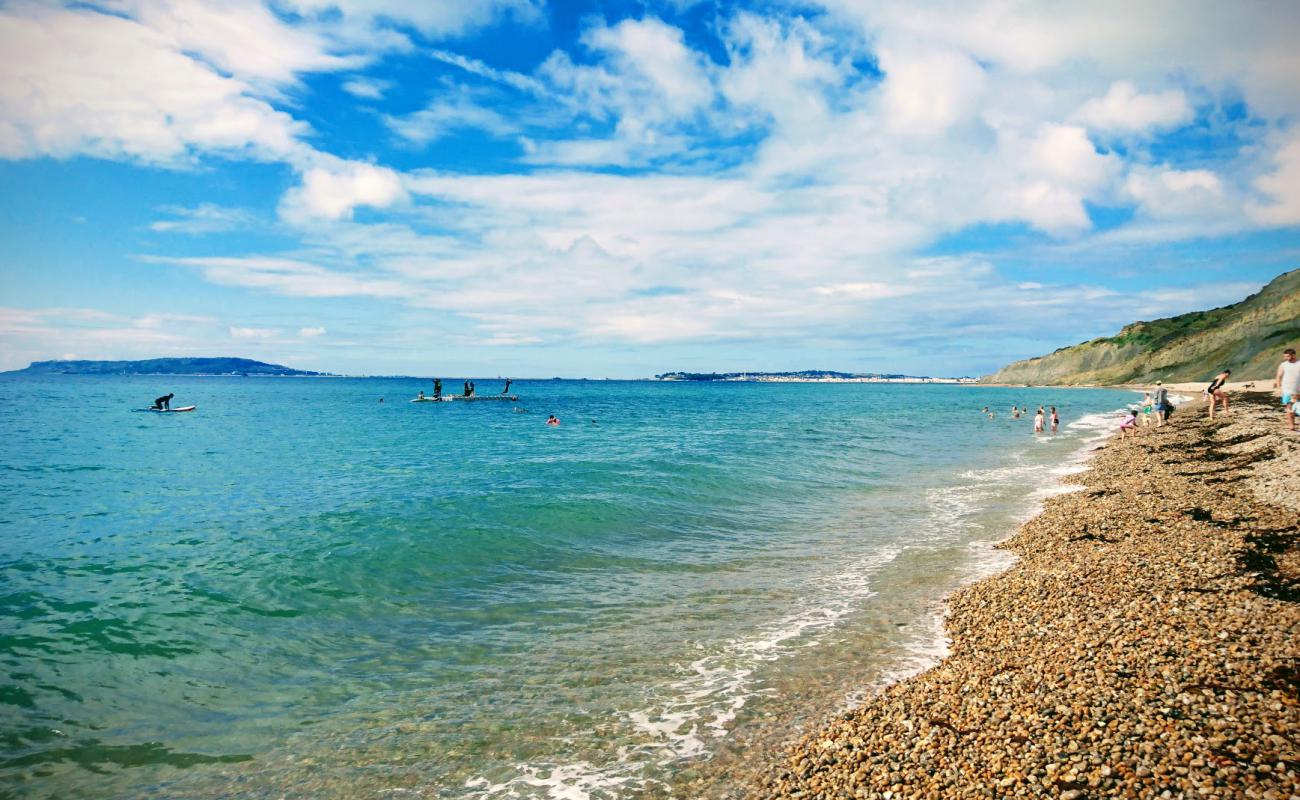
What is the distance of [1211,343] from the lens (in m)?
140

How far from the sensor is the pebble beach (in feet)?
18.5

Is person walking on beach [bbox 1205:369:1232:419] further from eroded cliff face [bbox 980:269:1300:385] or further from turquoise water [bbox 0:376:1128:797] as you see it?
eroded cliff face [bbox 980:269:1300:385]

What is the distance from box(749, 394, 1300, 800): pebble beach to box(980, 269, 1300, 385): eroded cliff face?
11195 cm

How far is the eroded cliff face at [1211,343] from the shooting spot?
104 m

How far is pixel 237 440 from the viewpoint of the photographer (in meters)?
47.3

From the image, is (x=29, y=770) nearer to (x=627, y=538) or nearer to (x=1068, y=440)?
(x=627, y=538)

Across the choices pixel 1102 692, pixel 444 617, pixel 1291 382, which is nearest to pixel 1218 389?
pixel 1291 382

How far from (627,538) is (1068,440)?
43.1m

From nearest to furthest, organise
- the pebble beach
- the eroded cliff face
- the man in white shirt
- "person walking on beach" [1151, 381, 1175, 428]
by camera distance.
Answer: the pebble beach < the man in white shirt < "person walking on beach" [1151, 381, 1175, 428] < the eroded cliff face

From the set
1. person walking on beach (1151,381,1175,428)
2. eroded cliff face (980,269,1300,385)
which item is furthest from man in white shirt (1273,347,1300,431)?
eroded cliff face (980,269,1300,385)

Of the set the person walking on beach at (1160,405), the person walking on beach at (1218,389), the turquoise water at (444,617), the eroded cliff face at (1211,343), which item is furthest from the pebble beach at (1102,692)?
the eroded cliff face at (1211,343)

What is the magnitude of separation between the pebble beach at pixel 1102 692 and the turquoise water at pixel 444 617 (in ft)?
4.30

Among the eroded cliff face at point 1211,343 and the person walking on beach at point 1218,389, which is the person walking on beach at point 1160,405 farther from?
the eroded cliff face at point 1211,343

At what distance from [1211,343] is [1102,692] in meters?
180
